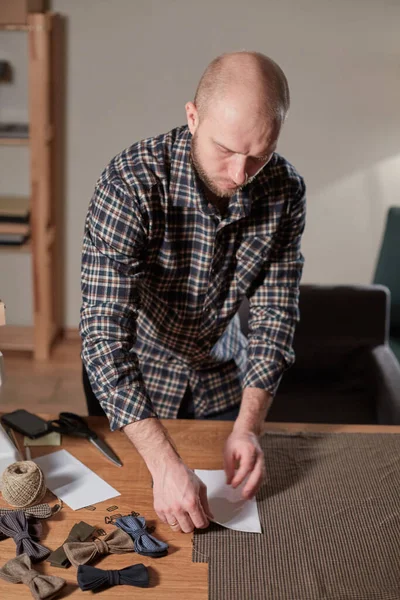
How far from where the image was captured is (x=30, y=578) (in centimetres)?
104

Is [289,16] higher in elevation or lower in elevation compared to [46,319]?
higher

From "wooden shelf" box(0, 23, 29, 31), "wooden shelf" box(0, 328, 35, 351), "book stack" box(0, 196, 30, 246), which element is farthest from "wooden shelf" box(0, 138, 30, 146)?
"wooden shelf" box(0, 328, 35, 351)

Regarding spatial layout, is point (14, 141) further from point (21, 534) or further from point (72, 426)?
point (21, 534)

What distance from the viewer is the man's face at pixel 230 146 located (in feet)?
4.20

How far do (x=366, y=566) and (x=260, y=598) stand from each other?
0.63 feet

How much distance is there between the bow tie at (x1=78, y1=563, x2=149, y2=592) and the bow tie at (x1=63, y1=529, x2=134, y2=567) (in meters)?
0.02

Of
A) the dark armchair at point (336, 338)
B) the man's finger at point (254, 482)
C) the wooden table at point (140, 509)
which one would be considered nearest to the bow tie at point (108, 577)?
the wooden table at point (140, 509)

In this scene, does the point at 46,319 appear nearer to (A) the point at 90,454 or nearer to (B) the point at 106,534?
(A) the point at 90,454

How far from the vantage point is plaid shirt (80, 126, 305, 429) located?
136 cm

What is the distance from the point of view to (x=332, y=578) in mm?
1084

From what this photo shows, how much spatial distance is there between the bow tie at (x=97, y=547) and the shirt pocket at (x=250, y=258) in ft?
2.25

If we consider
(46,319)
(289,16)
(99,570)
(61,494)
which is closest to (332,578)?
(99,570)

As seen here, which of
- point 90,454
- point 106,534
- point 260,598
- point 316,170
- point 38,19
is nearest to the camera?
point 260,598

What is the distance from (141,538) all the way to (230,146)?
710 millimetres
